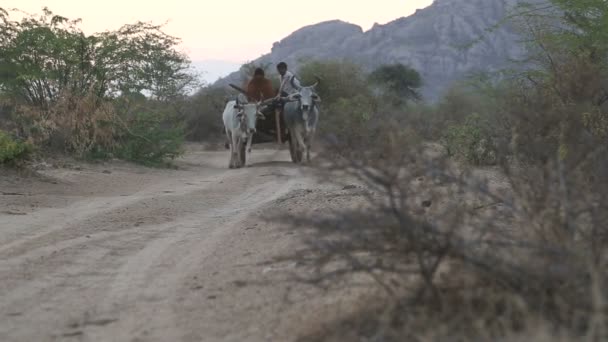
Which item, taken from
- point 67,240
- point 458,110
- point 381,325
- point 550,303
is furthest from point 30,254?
point 458,110

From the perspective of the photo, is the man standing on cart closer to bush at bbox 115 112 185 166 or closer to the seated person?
the seated person

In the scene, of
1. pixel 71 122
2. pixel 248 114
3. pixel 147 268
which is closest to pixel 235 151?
pixel 248 114

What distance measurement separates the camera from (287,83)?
65.4 ft

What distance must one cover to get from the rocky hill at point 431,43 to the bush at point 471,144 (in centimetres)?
10062

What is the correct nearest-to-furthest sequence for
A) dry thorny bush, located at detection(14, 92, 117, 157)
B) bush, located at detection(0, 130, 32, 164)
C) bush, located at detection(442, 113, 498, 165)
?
bush, located at detection(0, 130, 32, 164) → bush, located at detection(442, 113, 498, 165) → dry thorny bush, located at detection(14, 92, 117, 157)

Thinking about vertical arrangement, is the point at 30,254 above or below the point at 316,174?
below

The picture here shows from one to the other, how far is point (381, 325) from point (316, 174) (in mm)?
901

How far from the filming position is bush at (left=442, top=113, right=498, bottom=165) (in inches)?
671

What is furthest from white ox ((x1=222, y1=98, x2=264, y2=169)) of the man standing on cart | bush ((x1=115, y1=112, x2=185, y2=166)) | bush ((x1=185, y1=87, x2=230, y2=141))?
bush ((x1=185, y1=87, x2=230, y2=141))

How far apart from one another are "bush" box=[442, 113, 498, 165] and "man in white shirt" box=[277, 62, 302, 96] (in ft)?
11.9

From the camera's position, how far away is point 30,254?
7.82 meters

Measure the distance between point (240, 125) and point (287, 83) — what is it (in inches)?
56.0

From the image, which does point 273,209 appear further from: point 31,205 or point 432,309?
point 432,309

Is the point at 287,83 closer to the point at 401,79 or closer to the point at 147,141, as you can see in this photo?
the point at 147,141
